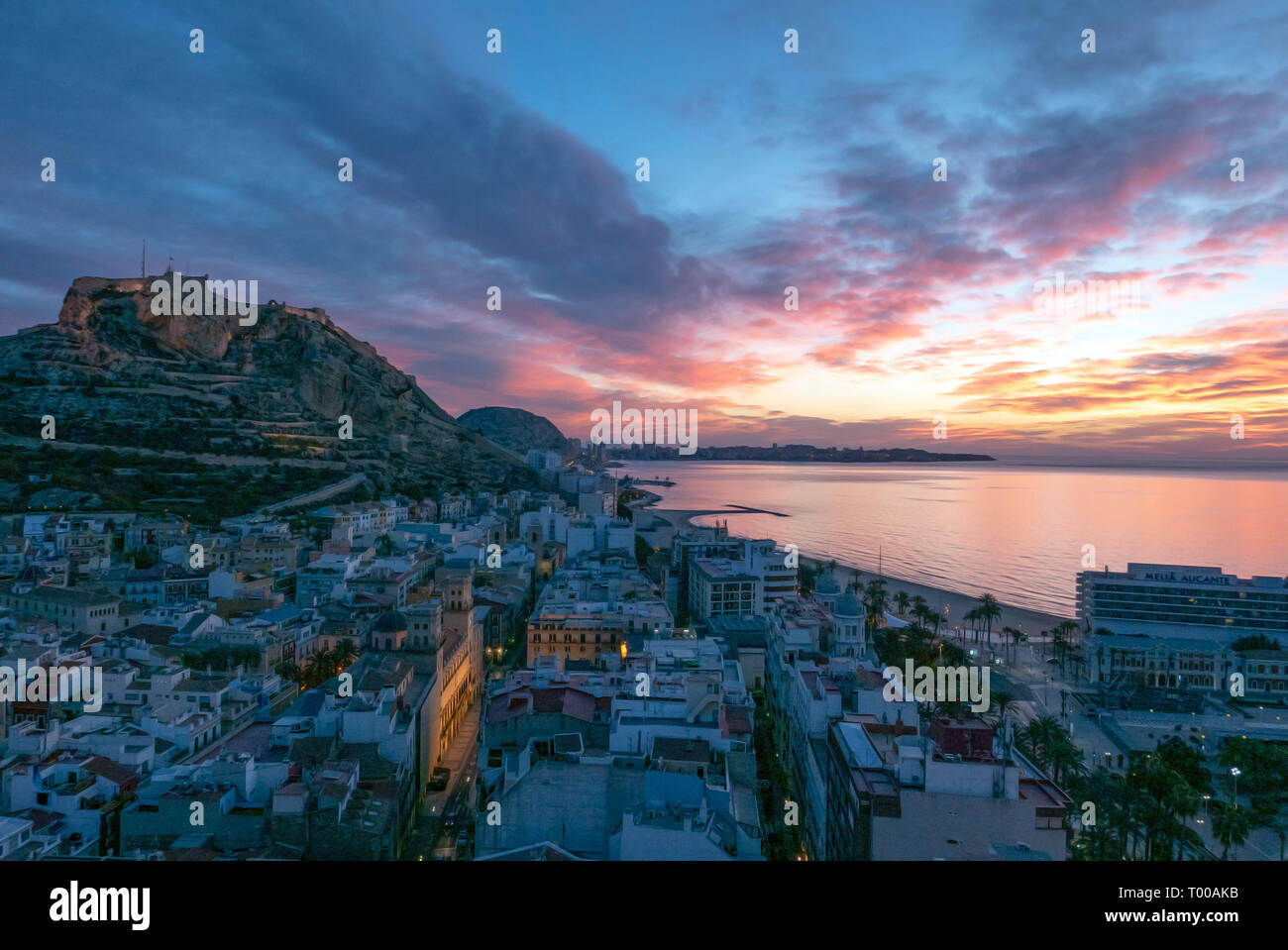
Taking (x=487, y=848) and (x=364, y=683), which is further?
(x=364, y=683)

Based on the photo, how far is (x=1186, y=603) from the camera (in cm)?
2827

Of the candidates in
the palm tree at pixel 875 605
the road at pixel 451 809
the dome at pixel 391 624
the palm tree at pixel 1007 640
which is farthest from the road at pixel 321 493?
the palm tree at pixel 1007 640

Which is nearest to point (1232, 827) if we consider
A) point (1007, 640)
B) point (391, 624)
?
point (1007, 640)

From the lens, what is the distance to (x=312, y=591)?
89.7 feet

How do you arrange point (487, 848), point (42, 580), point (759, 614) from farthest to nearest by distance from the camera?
point (759, 614)
point (42, 580)
point (487, 848)

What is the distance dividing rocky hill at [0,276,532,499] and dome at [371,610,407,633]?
35469 millimetres

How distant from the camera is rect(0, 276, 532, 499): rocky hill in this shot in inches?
1914

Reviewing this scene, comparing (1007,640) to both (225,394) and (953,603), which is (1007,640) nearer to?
(953,603)

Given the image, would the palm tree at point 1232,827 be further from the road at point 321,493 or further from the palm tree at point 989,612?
the road at point 321,493

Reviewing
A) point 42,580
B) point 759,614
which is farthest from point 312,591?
point 759,614

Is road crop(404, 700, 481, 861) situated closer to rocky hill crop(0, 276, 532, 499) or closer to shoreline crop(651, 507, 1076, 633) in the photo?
shoreline crop(651, 507, 1076, 633)

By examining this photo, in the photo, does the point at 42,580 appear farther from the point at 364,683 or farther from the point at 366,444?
the point at 366,444
